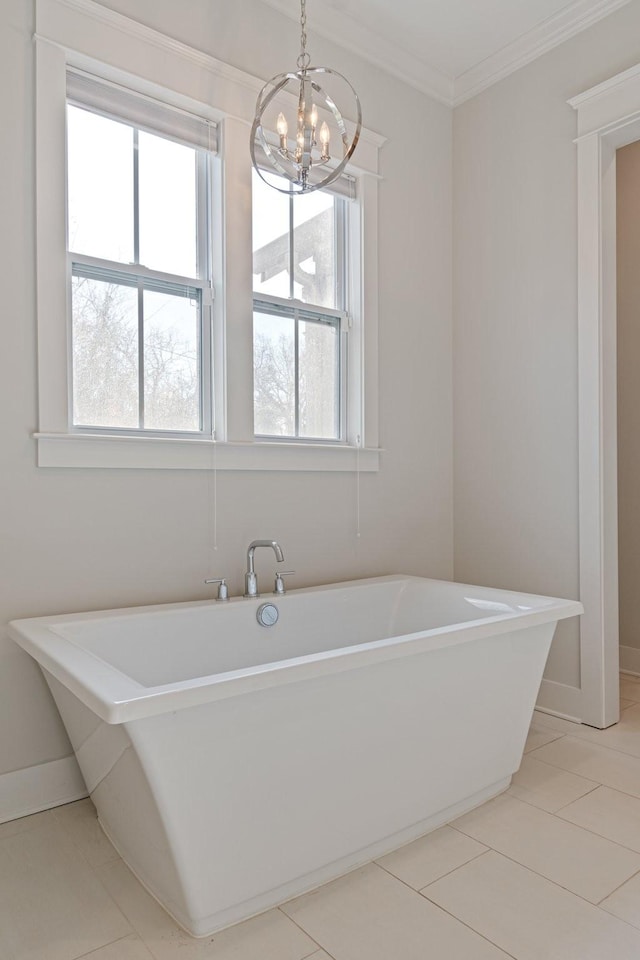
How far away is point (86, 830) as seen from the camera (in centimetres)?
191

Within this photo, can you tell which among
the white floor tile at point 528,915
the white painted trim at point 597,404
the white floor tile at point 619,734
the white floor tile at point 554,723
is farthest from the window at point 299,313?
the white floor tile at point 528,915

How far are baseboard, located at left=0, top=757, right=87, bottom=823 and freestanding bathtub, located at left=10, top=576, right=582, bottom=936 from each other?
0.25 m

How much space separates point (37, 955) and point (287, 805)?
607 millimetres

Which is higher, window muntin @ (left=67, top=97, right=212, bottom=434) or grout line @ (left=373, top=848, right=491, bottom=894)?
window muntin @ (left=67, top=97, right=212, bottom=434)

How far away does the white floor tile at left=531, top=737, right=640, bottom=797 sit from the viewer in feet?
7.30

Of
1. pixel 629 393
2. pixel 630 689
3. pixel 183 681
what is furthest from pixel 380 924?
pixel 629 393

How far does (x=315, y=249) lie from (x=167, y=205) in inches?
27.9

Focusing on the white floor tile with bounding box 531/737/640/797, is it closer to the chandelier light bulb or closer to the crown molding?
the chandelier light bulb

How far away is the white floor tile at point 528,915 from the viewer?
1.42 meters

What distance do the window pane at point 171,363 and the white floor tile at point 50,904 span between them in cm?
137

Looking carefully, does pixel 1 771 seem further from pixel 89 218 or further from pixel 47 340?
pixel 89 218

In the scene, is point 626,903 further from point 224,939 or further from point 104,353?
point 104,353

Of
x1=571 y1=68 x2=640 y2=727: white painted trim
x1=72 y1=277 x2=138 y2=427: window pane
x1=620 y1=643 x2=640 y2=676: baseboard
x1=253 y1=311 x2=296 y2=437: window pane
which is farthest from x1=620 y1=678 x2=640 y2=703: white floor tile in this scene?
x1=72 y1=277 x2=138 y2=427: window pane

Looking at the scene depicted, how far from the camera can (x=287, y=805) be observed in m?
1.55
